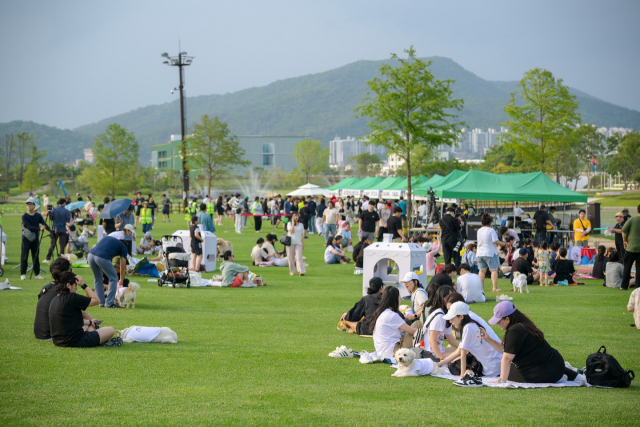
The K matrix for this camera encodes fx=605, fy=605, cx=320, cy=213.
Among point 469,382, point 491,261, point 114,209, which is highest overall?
point 114,209

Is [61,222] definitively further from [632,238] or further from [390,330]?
[632,238]

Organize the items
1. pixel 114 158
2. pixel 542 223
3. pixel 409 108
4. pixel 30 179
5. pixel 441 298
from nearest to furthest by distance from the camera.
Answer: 1. pixel 441 298
2. pixel 542 223
3. pixel 409 108
4. pixel 114 158
5. pixel 30 179

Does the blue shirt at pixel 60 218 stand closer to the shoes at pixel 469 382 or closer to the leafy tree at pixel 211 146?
the shoes at pixel 469 382

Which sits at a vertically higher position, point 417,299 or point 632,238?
point 632,238

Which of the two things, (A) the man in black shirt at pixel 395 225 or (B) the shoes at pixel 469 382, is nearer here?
(B) the shoes at pixel 469 382

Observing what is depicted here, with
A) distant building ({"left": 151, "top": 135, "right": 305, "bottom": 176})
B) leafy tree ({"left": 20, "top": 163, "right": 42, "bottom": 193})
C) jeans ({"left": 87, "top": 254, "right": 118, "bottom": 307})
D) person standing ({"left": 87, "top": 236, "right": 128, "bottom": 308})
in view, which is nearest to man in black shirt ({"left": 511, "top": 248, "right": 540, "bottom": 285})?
person standing ({"left": 87, "top": 236, "right": 128, "bottom": 308})

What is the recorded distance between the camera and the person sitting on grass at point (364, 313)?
28.8ft

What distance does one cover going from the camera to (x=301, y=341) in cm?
819

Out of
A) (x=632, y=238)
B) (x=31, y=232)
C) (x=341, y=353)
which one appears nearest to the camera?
(x=341, y=353)

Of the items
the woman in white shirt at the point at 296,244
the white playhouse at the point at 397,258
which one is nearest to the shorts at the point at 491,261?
the white playhouse at the point at 397,258

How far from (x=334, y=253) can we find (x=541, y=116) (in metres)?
20.9

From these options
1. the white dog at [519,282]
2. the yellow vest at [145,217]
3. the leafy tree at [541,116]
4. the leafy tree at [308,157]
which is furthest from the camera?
the leafy tree at [308,157]

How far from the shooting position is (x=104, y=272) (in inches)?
404

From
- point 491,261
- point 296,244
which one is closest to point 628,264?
point 491,261
